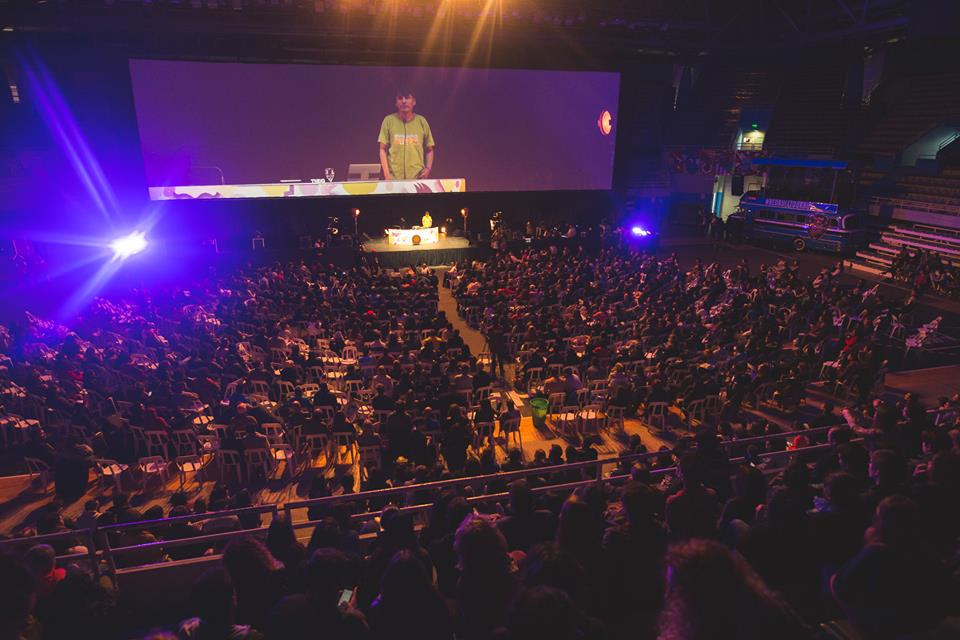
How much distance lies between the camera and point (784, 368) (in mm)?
9812

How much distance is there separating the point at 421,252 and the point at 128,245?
11.0 m

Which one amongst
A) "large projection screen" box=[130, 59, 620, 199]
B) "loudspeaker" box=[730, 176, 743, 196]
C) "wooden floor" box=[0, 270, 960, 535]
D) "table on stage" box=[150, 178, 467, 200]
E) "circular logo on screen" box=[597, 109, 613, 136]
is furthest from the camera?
"loudspeaker" box=[730, 176, 743, 196]

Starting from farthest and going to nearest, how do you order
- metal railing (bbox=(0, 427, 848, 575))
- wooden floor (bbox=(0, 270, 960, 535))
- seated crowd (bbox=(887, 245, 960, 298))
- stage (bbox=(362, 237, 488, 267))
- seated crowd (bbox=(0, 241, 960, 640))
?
stage (bbox=(362, 237, 488, 267)) < seated crowd (bbox=(887, 245, 960, 298)) < wooden floor (bbox=(0, 270, 960, 535)) < metal railing (bbox=(0, 427, 848, 575)) < seated crowd (bbox=(0, 241, 960, 640))

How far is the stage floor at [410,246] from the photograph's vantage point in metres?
22.2

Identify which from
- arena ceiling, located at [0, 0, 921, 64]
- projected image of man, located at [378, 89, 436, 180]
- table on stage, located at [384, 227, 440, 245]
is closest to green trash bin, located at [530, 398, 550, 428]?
table on stage, located at [384, 227, 440, 245]

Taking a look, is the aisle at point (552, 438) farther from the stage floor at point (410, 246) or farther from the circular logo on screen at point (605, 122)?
the circular logo on screen at point (605, 122)

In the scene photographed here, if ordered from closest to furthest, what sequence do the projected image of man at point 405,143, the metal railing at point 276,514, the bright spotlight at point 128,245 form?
the metal railing at point 276,514 → the bright spotlight at point 128,245 → the projected image of man at point 405,143

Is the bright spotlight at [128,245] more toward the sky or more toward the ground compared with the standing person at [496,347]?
more toward the sky

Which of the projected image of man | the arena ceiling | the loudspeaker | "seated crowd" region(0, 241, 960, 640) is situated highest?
the arena ceiling

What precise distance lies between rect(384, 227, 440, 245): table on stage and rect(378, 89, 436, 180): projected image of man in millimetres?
2344

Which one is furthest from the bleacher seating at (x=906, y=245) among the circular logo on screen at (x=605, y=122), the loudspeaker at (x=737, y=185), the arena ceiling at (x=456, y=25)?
the circular logo on screen at (x=605, y=122)

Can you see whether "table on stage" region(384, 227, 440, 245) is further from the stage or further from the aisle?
the aisle

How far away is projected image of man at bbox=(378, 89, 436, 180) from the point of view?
23.0 meters

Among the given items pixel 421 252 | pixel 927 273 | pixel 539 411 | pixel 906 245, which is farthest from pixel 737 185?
pixel 539 411
